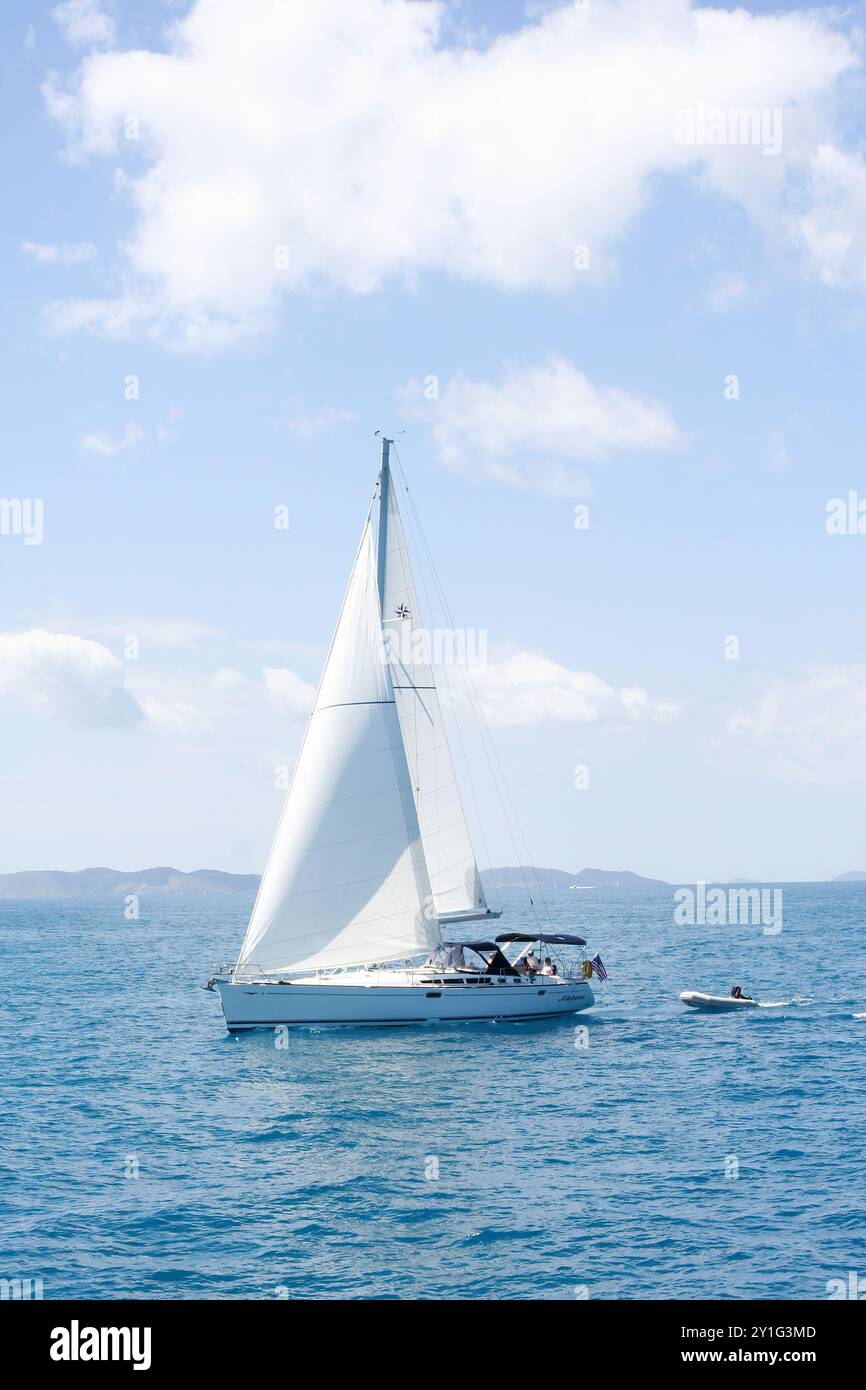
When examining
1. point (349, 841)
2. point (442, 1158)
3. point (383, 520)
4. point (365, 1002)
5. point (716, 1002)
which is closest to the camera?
point (442, 1158)

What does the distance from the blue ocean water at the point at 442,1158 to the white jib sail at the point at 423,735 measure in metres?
7.29

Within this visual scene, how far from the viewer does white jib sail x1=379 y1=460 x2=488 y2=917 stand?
52.7m

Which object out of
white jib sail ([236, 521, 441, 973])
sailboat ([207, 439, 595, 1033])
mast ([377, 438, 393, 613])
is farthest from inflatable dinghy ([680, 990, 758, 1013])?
mast ([377, 438, 393, 613])

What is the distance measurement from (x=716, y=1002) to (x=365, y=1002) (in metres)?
22.1

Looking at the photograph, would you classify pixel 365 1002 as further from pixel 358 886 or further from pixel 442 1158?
pixel 442 1158

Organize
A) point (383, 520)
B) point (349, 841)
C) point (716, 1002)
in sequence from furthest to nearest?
point (716, 1002) < point (383, 520) < point (349, 841)

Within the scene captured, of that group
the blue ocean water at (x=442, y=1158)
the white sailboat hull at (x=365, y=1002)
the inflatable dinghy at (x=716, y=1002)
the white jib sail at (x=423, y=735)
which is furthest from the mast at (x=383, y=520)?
the inflatable dinghy at (x=716, y=1002)

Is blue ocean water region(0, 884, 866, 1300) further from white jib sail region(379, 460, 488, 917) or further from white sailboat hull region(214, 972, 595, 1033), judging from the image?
white jib sail region(379, 460, 488, 917)

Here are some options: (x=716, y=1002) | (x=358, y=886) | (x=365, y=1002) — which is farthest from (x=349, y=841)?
(x=716, y=1002)

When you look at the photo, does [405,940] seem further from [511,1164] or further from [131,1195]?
[131,1195]

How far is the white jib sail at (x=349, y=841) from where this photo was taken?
157 feet

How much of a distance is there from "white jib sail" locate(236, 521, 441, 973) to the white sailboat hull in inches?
45.3

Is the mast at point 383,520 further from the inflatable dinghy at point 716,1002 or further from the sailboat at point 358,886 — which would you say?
the inflatable dinghy at point 716,1002

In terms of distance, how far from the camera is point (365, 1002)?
158 ft
